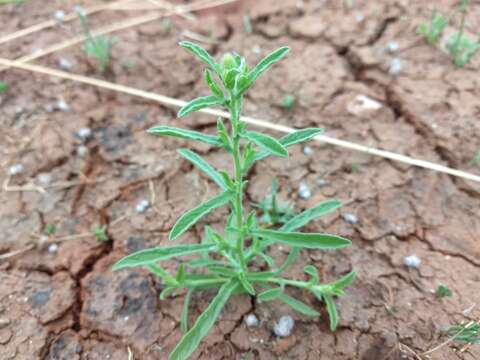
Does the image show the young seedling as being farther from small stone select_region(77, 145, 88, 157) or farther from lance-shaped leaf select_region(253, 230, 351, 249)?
small stone select_region(77, 145, 88, 157)

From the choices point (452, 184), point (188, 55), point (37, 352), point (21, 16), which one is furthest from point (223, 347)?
point (21, 16)

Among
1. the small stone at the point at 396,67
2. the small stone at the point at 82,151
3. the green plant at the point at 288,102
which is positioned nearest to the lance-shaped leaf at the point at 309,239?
the green plant at the point at 288,102

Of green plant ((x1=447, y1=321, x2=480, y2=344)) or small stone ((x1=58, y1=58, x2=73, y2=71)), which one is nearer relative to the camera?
green plant ((x1=447, y1=321, x2=480, y2=344))

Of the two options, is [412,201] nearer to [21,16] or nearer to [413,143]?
[413,143]

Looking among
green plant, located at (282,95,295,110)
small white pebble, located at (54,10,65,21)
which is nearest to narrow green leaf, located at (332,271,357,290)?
green plant, located at (282,95,295,110)

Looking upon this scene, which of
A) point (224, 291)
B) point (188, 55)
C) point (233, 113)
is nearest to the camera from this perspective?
point (233, 113)

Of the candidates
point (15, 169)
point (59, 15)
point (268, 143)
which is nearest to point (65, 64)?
point (59, 15)

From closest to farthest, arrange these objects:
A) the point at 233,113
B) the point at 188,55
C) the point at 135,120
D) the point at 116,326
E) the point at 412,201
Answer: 1. the point at 233,113
2. the point at 116,326
3. the point at 412,201
4. the point at 135,120
5. the point at 188,55
